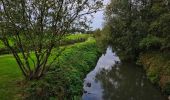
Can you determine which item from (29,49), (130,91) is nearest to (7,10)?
(29,49)

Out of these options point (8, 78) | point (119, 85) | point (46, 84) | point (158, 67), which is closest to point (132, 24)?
point (158, 67)

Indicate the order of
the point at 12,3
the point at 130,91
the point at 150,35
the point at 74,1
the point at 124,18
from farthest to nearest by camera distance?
1. the point at 124,18
2. the point at 150,35
3. the point at 130,91
4. the point at 74,1
5. the point at 12,3

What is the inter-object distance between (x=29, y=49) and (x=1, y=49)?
23549 millimetres

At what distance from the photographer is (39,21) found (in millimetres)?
26062

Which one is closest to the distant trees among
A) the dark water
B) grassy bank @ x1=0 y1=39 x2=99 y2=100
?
the dark water

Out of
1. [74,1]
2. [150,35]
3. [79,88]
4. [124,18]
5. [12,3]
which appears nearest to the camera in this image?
[12,3]

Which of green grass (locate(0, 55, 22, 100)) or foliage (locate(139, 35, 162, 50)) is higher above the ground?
foliage (locate(139, 35, 162, 50))

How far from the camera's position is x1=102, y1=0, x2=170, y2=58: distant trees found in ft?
146

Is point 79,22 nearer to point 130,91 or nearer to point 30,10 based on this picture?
point 30,10

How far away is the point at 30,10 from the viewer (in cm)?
2569

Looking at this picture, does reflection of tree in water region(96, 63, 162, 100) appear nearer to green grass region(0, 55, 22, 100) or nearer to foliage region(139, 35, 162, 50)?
foliage region(139, 35, 162, 50)

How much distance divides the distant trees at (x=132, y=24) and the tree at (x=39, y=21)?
17362mm

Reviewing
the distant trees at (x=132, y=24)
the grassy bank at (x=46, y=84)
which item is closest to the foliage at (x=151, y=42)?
the distant trees at (x=132, y=24)

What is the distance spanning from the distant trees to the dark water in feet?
12.2
